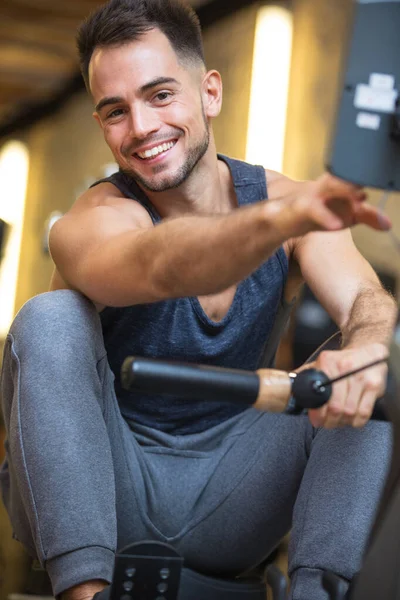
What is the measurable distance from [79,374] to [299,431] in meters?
0.39

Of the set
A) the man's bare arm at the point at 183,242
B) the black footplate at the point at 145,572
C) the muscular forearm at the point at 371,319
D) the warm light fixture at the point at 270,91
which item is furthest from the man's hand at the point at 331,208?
the warm light fixture at the point at 270,91

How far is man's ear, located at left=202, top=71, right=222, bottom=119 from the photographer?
1.83 metres

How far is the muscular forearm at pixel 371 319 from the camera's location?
4.24ft

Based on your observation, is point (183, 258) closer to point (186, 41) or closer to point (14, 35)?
point (186, 41)

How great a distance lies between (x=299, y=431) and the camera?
151 cm

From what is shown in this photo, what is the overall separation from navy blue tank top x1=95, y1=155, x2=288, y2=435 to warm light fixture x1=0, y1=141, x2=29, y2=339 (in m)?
4.98

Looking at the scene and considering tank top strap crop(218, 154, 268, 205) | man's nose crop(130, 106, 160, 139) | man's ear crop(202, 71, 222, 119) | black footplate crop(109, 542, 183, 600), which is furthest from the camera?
man's ear crop(202, 71, 222, 119)

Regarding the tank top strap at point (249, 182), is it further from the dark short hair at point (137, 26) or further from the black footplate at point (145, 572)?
the black footplate at point (145, 572)

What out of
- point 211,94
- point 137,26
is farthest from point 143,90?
point 211,94

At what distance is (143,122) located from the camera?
163cm

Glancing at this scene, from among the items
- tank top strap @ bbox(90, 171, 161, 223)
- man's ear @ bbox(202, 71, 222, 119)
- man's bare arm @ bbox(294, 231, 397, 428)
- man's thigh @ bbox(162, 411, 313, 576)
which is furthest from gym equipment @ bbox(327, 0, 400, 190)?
man's ear @ bbox(202, 71, 222, 119)

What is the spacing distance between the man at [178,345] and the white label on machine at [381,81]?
0.33 feet

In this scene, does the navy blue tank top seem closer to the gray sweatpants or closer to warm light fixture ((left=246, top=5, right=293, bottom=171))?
the gray sweatpants

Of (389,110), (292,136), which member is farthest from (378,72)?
(292,136)
